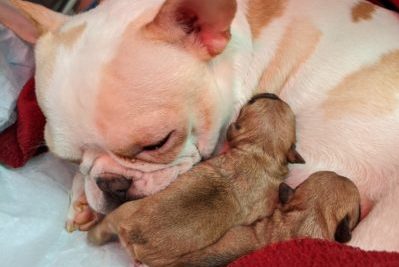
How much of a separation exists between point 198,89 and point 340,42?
40 cm

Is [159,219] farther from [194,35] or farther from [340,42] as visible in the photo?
[340,42]

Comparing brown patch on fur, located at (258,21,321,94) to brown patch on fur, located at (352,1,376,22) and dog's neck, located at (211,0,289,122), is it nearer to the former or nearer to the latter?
dog's neck, located at (211,0,289,122)

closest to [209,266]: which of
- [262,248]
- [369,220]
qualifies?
[262,248]

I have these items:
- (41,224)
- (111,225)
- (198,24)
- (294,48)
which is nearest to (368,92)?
(294,48)

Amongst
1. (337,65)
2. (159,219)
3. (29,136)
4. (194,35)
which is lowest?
(29,136)

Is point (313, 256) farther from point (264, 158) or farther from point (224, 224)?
point (264, 158)

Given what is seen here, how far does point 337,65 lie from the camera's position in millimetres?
1447

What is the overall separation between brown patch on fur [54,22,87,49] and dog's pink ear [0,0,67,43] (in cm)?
9

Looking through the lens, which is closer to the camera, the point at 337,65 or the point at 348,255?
the point at 348,255

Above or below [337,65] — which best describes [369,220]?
below

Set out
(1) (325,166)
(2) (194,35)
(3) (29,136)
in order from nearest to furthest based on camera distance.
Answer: (2) (194,35) < (1) (325,166) < (3) (29,136)

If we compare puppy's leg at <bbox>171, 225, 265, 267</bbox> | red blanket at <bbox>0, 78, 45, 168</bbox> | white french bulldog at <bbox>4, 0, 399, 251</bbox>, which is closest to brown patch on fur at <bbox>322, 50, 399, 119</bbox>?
white french bulldog at <bbox>4, 0, 399, 251</bbox>

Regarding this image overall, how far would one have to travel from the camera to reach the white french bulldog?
4.07ft

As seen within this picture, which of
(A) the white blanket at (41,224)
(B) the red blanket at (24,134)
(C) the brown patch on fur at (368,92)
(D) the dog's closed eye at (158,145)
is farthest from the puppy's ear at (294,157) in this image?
(B) the red blanket at (24,134)
